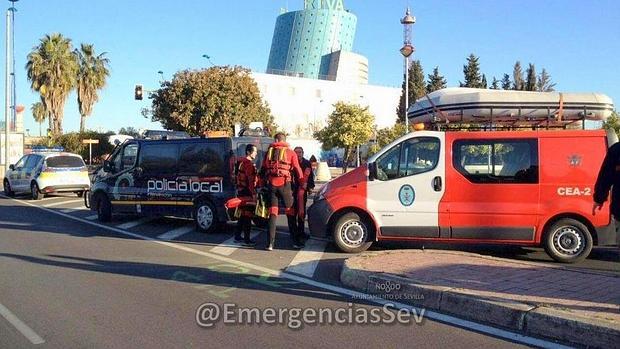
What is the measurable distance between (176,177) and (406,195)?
5542mm

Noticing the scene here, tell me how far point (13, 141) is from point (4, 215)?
22.3 m

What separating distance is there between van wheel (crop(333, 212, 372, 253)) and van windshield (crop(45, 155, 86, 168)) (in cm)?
1502

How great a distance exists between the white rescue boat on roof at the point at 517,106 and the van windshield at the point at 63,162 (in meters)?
15.4

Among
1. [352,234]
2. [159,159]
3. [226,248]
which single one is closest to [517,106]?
[352,234]

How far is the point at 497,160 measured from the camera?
9.09 metres

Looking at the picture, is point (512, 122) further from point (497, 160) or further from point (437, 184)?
point (437, 184)

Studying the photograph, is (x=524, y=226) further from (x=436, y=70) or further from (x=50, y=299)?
(x=436, y=70)

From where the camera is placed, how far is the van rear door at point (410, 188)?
9.30 metres

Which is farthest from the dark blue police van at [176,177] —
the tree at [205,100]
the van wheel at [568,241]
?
the tree at [205,100]

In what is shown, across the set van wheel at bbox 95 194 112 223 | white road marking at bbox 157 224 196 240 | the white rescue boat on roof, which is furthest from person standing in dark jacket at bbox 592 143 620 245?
van wheel at bbox 95 194 112 223

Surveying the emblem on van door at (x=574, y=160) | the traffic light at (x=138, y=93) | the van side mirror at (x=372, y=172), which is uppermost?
the traffic light at (x=138, y=93)

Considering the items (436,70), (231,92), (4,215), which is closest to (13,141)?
(231,92)

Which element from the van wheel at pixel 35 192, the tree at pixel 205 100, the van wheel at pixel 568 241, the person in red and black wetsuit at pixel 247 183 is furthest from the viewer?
the tree at pixel 205 100

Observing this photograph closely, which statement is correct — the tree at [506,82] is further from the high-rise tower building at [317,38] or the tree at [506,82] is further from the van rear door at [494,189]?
the high-rise tower building at [317,38]
